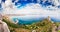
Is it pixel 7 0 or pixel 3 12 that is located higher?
pixel 7 0

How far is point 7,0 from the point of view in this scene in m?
1.28

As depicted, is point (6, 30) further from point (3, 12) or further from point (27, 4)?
point (27, 4)

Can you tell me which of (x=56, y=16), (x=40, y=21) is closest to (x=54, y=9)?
(x=56, y=16)

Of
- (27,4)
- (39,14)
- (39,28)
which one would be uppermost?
(27,4)

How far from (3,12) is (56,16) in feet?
1.77

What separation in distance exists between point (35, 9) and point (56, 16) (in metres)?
0.23

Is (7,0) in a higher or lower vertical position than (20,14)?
higher

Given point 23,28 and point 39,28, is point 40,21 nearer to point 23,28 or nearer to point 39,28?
point 39,28

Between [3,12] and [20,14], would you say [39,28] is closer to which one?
[20,14]

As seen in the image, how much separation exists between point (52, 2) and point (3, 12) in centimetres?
51

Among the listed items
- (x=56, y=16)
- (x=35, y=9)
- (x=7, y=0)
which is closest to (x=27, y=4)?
(x=35, y=9)

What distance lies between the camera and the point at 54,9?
1308 millimetres

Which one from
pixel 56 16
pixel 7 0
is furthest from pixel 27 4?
pixel 56 16

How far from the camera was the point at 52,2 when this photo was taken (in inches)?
51.8
